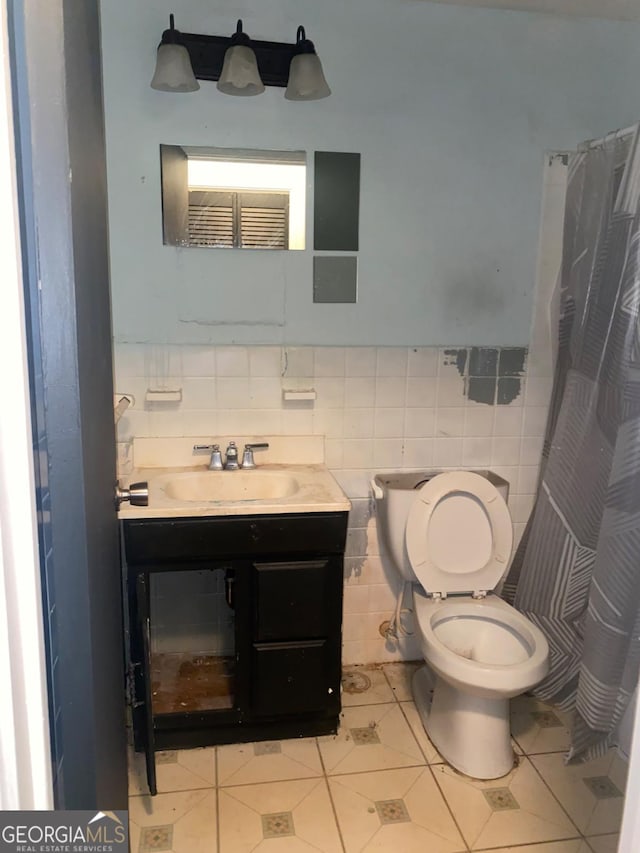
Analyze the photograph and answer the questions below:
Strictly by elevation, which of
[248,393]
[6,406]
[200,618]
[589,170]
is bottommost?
[200,618]

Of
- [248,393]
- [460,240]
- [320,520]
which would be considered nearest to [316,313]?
[248,393]

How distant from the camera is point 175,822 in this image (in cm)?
180

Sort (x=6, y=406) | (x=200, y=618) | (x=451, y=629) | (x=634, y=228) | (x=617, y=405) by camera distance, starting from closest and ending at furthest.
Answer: (x=6, y=406), (x=634, y=228), (x=617, y=405), (x=451, y=629), (x=200, y=618)

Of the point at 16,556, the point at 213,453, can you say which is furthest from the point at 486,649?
the point at 16,556

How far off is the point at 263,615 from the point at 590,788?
3.64 feet

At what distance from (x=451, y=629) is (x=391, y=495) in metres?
0.49

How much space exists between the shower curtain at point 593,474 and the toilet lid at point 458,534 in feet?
0.75

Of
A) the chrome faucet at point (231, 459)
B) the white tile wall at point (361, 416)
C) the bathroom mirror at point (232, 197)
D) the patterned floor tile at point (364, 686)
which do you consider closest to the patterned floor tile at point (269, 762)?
the patterned floor tile at point (364, 686)

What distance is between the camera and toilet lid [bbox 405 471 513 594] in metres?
2.18

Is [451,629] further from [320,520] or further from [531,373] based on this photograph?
[531,373]

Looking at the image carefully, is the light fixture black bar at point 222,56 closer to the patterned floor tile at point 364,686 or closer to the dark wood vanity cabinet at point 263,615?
the dark wood vanity cabinet at point 263,615

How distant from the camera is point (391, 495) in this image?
7.33 ft

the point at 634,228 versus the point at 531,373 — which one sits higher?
the point at 634,228

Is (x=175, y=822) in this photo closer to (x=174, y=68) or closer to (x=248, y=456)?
(x=248, y=456)
